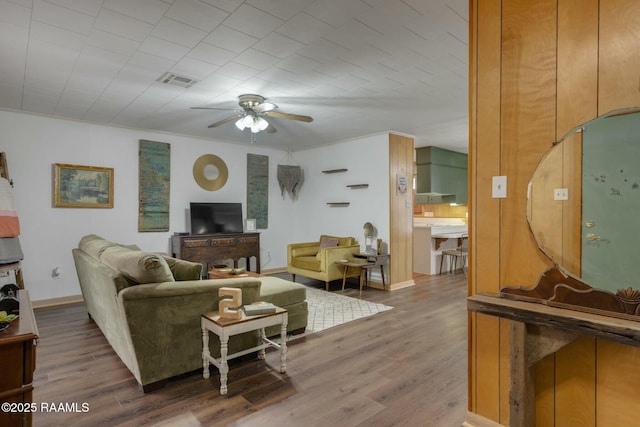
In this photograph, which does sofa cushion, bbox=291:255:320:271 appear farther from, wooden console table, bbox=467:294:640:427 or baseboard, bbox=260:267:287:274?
wooden console table, bbox=467:294:640:427

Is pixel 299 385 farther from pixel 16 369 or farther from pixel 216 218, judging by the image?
pixel 216 218

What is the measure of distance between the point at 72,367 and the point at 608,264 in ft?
12.0

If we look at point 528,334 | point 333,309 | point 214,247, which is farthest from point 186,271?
point 214,247

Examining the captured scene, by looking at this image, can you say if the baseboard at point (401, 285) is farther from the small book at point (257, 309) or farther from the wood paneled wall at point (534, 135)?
the wood paneled wall at point (534, 135)

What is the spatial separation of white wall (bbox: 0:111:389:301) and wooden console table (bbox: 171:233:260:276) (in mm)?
536

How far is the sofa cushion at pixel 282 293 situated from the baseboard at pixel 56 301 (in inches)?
124

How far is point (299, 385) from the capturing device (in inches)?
96.2

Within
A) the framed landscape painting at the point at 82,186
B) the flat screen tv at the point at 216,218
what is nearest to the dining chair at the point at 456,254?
the flat screen tv at the point at 216,218

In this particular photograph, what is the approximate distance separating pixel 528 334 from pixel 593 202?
2.21 ft

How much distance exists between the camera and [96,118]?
4758mm

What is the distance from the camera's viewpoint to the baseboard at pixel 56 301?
4512mm

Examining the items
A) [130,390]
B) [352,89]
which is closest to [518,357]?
[130,390]

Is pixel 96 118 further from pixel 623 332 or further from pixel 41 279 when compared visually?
pixel 623 332

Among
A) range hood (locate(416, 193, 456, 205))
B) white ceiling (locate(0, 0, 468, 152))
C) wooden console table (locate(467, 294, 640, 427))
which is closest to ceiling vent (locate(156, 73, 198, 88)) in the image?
white ceiling (locate(0, 0, 468, 152))
